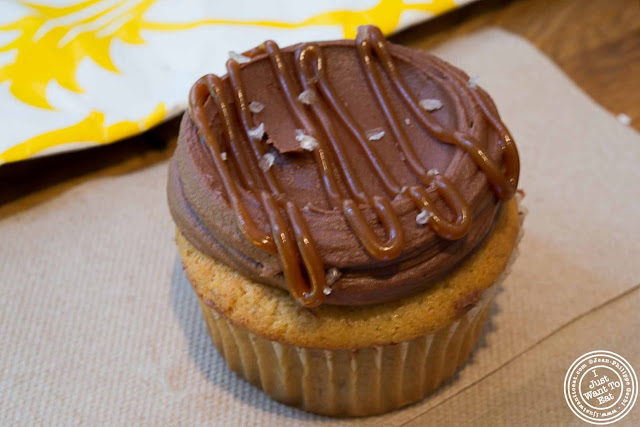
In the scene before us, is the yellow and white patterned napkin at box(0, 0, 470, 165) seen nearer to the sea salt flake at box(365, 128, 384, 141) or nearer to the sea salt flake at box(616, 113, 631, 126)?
the sea salt flake at box(616, 113, 631, 126)

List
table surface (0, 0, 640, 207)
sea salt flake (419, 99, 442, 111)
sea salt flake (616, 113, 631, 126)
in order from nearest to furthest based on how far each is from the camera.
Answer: sea salt flake (419, 99, 442, 111)
table surface (0, 0, 640, 207)
sea salt flake (616, 113, 631, 126)

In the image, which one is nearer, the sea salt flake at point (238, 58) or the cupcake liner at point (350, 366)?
the cupcake liner at point (350, 366)

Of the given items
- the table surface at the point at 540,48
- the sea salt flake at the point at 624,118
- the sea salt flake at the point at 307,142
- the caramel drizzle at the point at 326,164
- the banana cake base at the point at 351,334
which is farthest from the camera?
the sea salt flake at the point at 624,118

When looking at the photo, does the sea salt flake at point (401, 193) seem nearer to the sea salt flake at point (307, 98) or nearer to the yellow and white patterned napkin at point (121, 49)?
the sea salt flake at point (307, 98)

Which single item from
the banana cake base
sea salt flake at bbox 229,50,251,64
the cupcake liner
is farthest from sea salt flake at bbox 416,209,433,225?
sea salt flake at bbox 229,50,251,64

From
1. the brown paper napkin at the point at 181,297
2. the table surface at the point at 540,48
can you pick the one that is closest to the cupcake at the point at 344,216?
the brown paper napkin at the point at 181,297

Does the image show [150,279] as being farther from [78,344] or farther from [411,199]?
[411,199]

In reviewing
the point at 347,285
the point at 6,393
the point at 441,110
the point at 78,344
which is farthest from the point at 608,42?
the point at 6,393
